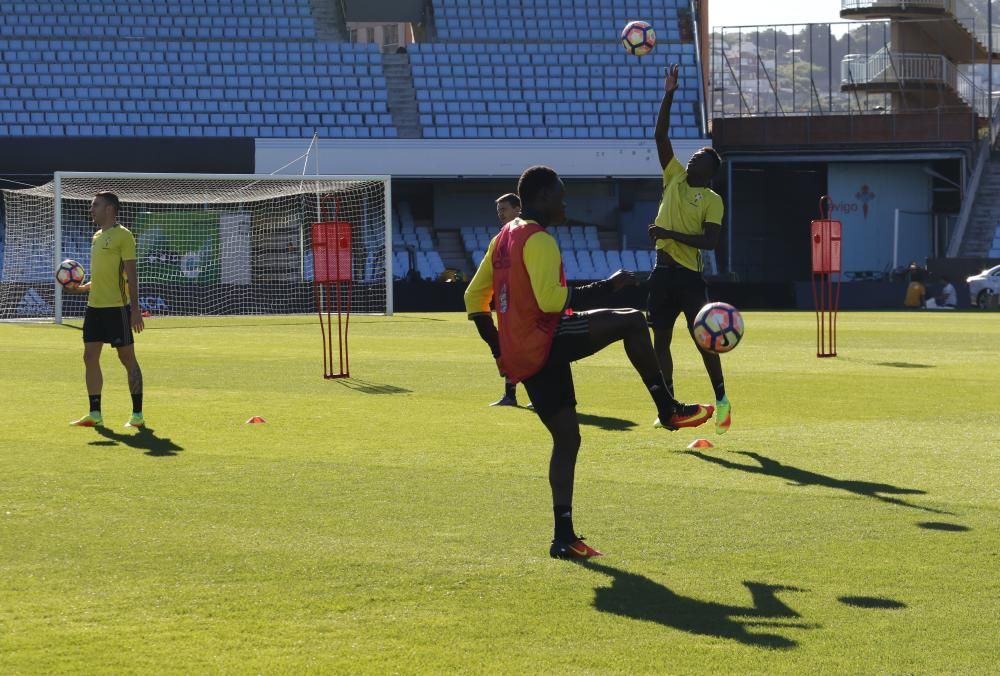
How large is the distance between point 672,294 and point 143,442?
428cm

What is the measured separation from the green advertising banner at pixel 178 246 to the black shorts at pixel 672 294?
26.4 m

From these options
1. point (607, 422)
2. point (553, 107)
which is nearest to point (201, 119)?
point (553, 107)

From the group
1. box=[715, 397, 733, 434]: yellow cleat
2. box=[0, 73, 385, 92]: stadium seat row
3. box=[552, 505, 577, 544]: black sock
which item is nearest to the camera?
box=[552, 505, 577, 544]: black sock

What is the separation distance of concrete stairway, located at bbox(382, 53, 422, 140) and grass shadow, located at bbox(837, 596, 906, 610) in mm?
39042

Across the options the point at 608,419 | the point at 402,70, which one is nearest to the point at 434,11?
the point at 402,70

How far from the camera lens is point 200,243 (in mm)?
38406

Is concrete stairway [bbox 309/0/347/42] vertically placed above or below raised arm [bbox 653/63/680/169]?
above

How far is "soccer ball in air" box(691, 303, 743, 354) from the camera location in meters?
9.98

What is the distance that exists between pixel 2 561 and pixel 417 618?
2.30 meters

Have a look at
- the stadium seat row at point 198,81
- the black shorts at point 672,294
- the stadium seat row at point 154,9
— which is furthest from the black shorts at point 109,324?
the stadium seat row at point 154,9

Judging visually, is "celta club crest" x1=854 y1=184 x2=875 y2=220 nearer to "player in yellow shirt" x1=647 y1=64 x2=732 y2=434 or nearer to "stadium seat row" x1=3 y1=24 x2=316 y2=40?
"stadium seat row" x1=3 y1=24 x2=316 y2=40

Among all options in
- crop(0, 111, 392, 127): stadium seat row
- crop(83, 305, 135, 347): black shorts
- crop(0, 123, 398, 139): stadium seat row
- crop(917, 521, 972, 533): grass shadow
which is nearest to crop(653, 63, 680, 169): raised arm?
crop(917, 521, 972, 533): grass shadow

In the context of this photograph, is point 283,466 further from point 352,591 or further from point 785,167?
point 785,167

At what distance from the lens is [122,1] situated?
1841 inches
